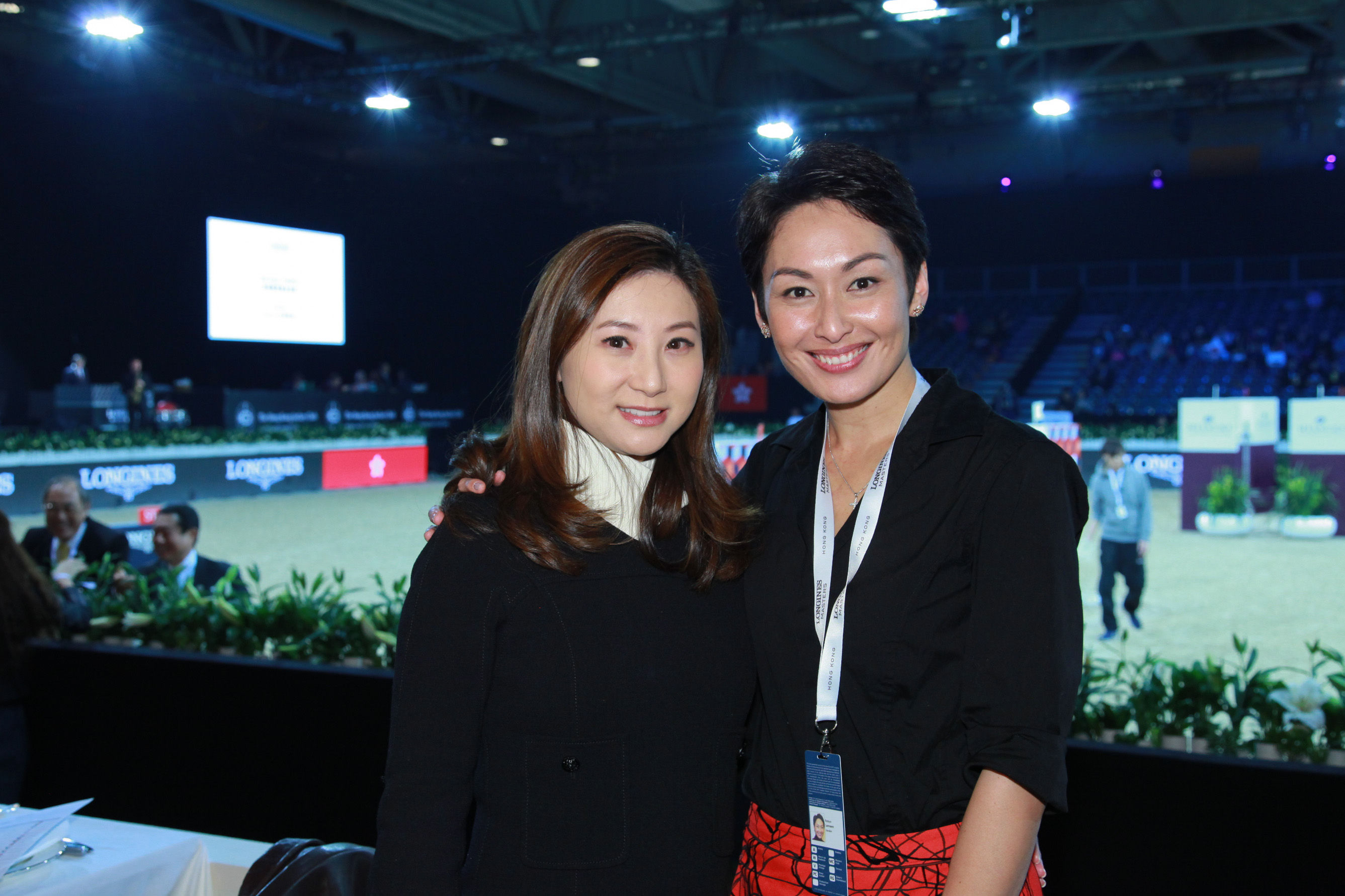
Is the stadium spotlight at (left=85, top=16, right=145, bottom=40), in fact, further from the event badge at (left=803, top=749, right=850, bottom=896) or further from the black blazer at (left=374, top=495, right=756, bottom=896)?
the event badge at (left=803, top=749, right=850, bottom=896)

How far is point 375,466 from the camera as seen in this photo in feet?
48.9

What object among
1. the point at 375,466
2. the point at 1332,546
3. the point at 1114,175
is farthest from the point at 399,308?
the point at 1332,546

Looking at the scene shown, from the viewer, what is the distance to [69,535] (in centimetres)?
502

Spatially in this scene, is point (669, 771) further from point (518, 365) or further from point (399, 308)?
point (399, 308)

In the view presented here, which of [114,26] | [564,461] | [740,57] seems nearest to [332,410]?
[740,57]

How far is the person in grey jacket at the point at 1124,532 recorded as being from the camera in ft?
22.3

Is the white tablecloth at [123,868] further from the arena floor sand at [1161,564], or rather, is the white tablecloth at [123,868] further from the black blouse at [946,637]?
the arena floor sand at [1161,564]

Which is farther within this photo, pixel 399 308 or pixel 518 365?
pixel 399 308

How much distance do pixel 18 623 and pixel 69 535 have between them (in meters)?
1.65

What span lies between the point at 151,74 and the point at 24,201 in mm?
2866

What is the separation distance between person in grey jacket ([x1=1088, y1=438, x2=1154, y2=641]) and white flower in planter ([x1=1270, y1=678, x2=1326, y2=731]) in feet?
13.5

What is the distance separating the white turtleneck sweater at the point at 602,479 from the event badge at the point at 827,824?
37 cm

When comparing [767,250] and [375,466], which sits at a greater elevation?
[767,250]

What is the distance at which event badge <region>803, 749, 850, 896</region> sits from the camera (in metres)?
1.26
